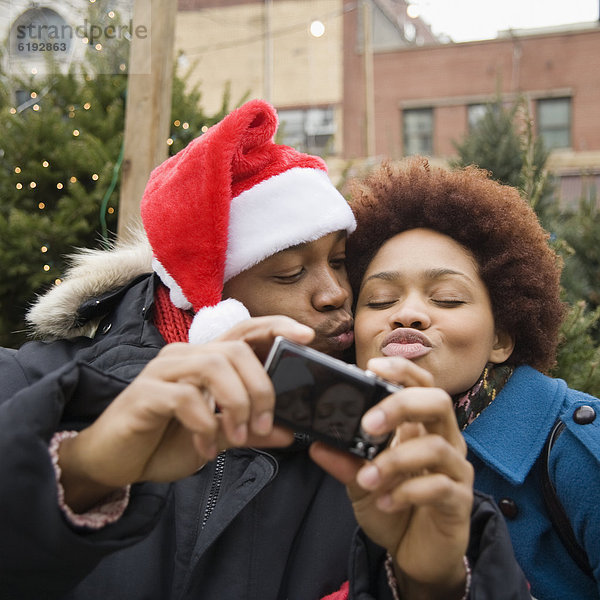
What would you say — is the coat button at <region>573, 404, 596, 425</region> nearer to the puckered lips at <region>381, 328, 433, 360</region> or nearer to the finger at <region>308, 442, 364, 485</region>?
the puckered lips at <region>381, 328, 433, 360</region>

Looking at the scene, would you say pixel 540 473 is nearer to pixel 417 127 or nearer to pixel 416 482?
pixel 416 482

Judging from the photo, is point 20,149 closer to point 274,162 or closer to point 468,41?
point 274,162

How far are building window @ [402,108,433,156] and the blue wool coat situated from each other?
74.4 ft

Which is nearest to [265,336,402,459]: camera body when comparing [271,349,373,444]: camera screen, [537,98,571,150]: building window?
[271,349,373,444]: camera screen

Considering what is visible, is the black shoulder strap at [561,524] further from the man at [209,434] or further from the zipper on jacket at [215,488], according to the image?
the zipper on jacket at [215,488]

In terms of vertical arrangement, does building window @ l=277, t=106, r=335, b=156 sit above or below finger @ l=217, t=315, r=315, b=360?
above

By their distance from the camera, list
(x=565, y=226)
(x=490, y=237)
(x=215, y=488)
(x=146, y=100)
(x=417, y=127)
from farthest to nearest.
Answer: (x=417, y=127) → (x=565, y=226) → (x=146, y=100) → (x=490, y=237) → (x=215, y=488)

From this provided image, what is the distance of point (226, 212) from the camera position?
79.2 inches

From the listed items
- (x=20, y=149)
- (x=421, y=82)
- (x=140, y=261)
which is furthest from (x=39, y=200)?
(x=421, y=82)

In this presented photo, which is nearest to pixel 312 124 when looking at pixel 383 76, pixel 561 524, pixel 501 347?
pixel 383 76

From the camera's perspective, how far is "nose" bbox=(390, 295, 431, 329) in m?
1.82

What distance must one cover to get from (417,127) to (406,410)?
23.8 metres

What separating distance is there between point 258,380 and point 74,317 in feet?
3.49

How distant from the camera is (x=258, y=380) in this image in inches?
46.4
